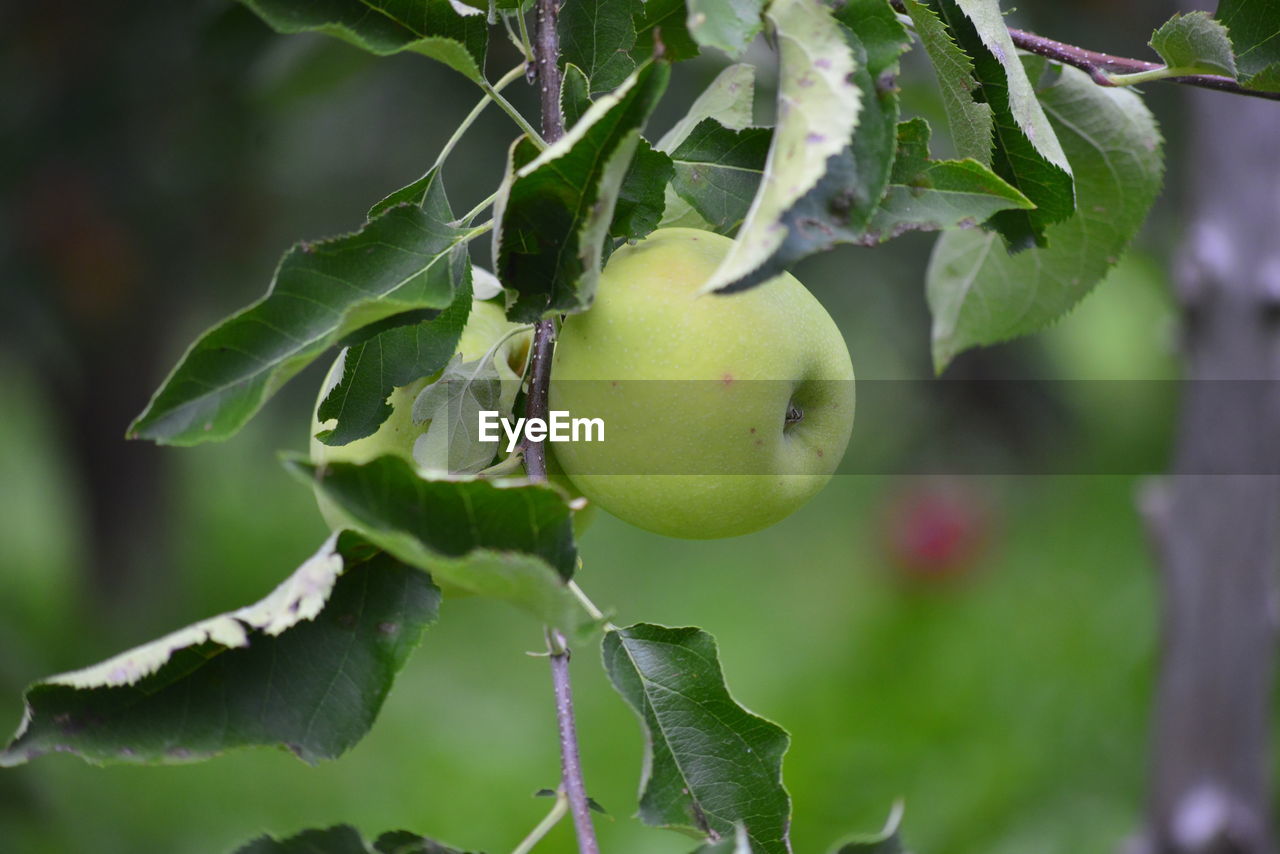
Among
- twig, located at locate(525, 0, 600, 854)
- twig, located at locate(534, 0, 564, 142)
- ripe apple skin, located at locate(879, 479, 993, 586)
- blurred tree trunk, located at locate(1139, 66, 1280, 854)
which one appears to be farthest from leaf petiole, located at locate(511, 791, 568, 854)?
ripe apple skin, located at locate(879, 479, 993, 586)

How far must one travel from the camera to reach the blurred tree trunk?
1.61 meters

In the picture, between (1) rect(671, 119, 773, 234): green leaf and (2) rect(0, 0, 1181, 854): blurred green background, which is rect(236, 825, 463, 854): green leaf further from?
(2) rect(0, 0, 1181, 854): blurred green background

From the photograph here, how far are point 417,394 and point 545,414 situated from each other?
3.8 inches

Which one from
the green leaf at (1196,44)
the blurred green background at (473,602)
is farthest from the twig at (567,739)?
the blurred green background at (473,602)

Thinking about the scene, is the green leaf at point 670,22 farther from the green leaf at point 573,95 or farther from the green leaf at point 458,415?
the green leaf at point 458,415

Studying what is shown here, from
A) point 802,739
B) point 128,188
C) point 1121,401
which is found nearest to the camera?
point 128,188

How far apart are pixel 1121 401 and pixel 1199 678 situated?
406 centimetres

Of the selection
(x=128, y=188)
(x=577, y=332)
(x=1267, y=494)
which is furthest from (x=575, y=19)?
(x=128, y=188)

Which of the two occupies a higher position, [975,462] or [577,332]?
[577,332]

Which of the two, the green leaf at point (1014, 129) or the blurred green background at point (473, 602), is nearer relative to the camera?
the green leaf at point (1014, 129)

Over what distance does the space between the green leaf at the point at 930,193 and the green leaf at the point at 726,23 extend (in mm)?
102

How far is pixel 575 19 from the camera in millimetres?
679

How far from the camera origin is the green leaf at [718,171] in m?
0.63

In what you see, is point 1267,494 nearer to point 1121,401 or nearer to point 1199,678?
point 1199,678
